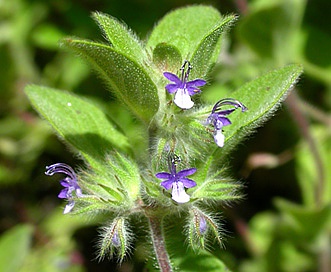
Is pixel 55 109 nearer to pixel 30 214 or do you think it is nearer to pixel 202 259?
pixel 202 259

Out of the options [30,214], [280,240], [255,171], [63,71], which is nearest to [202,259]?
[280,240]

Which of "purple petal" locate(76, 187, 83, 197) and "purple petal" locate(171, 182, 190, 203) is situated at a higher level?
"purple petal" locate(171, 182, 190, 203)

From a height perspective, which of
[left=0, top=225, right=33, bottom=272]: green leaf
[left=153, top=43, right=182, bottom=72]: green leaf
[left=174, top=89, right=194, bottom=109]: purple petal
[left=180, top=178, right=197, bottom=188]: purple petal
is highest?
[left=153, top=43, right=182, bottom=72]: green leaf

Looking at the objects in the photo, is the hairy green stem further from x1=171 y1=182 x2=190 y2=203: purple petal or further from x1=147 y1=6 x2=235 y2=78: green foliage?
x1=147 y1=6 x2=235 y2=78: green foliage

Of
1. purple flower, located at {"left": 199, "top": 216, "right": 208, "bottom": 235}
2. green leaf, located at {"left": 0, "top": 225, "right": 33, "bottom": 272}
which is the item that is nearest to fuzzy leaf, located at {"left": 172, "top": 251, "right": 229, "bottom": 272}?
purple flower, located at {"left": 199, "top": 216, "right": 208, "bottom": 235}

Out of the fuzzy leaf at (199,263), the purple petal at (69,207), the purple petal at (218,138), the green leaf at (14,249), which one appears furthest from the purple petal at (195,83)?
the green leaf at (14,249)

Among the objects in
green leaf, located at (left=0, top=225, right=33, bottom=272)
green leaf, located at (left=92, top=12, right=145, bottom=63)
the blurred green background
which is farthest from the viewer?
the blurred green background

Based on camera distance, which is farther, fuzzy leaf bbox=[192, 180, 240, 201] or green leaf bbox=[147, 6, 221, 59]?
green leaf bbox=[147, 6, 221, 59]
